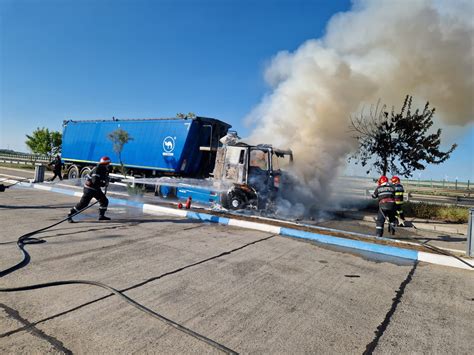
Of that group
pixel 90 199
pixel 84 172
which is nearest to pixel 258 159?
pixel 90 199

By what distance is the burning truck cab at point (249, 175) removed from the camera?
347 inches

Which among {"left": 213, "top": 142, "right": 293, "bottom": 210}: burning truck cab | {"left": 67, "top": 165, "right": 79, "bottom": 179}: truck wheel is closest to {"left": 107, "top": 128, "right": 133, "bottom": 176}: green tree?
{"left": 67, "top": 165, "right": 79, "bottom": 179}: truck wheel

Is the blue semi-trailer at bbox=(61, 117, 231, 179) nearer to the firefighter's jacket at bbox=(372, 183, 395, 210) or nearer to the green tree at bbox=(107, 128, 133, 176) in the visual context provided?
the green tree at bbox=(107, 128, 133, 176)

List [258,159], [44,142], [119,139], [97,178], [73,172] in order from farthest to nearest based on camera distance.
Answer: [44,142], [73,172], [119,139], [258,159], [97,178]

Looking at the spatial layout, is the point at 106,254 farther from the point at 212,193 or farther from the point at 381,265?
the point at 212,193

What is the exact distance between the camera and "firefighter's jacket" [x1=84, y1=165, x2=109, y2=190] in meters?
7.21

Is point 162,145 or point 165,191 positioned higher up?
point 162,145

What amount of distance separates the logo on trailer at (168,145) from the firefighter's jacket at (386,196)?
746 cm

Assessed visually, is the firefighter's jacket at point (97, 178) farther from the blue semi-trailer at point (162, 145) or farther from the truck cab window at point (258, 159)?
the blue semi-trailer at point (162, 145)

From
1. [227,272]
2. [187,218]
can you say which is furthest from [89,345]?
[187,218]

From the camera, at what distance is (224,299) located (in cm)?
338

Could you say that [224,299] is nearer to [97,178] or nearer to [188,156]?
[97,178]

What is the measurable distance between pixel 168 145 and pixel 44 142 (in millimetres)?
22324

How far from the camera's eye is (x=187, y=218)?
801cm
